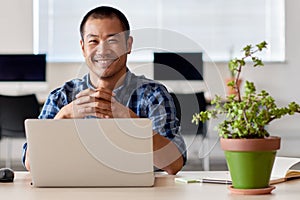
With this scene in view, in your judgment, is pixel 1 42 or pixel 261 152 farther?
pixel 1 42

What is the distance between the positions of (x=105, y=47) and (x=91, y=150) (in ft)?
2.56

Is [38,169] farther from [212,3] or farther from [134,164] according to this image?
[212,3]

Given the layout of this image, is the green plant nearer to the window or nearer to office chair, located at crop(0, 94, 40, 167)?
office chair, located at crop(0, 94, 40, 167)

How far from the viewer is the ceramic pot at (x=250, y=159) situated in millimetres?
1366

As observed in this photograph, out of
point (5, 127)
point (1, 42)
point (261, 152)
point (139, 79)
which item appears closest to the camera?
point (261, 152)

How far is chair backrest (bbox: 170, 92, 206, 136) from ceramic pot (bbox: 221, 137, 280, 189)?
2.90ft

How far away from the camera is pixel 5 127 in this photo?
5129 millimetres

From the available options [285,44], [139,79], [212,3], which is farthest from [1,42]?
[139,79]

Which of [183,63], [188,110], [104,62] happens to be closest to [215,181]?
[104,62]

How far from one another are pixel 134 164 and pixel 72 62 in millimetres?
4796

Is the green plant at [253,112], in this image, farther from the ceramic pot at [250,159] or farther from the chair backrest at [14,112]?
the chair backrest at [14,112]

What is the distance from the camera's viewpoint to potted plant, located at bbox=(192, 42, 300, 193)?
1371 mm

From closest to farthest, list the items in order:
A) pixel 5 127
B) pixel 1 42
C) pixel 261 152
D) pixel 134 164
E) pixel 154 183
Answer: pixel 261 152 → pixel 134 164 → pixel 154 183 → pixel 5 127 → pixel 1 42

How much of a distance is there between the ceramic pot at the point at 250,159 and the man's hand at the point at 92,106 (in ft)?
1.75
